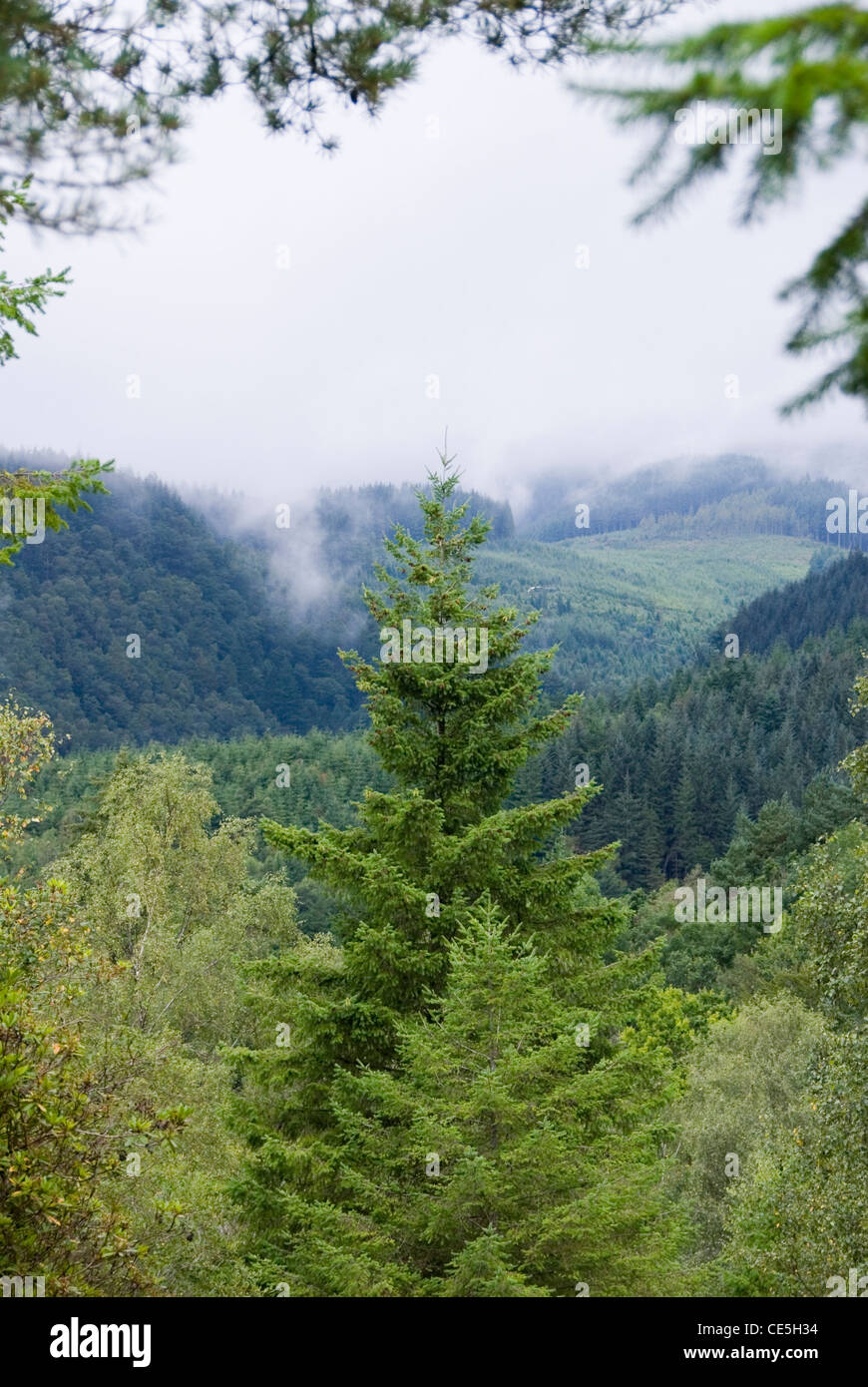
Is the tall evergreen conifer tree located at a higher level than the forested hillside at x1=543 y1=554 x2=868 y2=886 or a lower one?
higher

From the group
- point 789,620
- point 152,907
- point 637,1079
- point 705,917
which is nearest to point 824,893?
point 637,1079

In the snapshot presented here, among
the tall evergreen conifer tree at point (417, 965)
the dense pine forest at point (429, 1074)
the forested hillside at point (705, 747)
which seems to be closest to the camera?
the dense pine forest at point (429, 1074)

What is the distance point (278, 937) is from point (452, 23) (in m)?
26.2

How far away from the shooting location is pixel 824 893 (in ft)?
39.6

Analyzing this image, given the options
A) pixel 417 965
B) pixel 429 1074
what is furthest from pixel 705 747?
pixel 429 1074

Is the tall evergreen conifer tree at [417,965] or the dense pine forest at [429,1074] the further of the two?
the tall evergreen conifer tree at [417,965]

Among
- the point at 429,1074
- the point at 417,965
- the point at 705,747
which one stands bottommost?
the point at 705,747

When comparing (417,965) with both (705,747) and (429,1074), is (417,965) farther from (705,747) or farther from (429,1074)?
(705,747)

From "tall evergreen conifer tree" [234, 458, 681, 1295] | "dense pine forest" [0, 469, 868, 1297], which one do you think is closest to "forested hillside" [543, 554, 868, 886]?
"dense pine forest" [0, 469, 868, 1297]

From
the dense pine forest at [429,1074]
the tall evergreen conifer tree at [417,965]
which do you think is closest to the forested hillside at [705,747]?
the dense pine forest at [429,1074]

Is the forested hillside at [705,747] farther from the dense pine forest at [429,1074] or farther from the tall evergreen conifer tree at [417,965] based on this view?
the tall evergreen conifer tree at [417,965]

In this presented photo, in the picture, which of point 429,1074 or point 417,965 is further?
point 417,965

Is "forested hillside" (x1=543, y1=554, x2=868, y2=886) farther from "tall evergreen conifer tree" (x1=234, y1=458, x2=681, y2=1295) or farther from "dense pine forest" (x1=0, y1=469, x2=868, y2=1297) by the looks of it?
"tall evergreen conifer tree" (x1=234, y1=458, x2=681, y2=1295)
